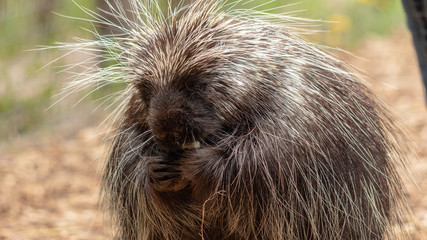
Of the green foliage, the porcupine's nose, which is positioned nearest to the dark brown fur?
the porcupine's nose

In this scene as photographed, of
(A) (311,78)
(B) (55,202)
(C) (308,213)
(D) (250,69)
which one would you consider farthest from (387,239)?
(B) (55,202)

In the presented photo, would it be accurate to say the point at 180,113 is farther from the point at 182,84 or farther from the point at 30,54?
the point at 30,54

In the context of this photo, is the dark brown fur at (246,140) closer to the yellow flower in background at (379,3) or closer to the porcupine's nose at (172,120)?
the porcupine's nose at (172,120)

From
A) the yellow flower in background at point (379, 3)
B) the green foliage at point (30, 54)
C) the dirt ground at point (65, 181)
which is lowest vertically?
the dirt ground at point (65, 181)

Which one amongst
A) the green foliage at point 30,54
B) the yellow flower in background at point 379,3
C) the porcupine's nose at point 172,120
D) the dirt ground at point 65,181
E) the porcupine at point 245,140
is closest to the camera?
the porcupine's nose at point 172,120

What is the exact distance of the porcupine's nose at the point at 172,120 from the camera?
233 cm

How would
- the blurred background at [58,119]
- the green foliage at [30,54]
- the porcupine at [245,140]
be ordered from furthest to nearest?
the green foliage at [30,54] → the blurred background at [58,119] → the porcupine at [245,140]

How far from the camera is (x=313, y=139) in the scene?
2.50 meters

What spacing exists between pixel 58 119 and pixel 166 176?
419 centimetres

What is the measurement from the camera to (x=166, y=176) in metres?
2.54

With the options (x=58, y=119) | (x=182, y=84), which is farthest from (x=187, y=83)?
(x=58, y=119)

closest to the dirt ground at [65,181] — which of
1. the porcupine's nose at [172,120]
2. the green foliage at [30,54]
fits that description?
the green foliage at [30,54]

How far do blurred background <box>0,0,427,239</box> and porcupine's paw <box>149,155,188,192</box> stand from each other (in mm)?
557

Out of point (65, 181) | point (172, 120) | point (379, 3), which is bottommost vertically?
point (65, 181)
